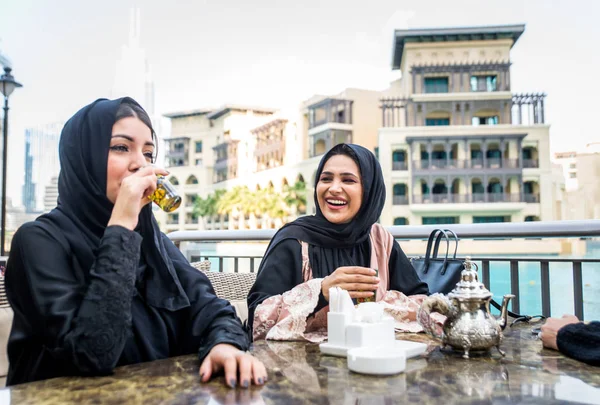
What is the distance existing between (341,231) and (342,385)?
2.89 ft

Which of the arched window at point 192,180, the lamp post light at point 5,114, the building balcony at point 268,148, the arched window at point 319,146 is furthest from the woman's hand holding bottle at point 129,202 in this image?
the arched window at point 192,180

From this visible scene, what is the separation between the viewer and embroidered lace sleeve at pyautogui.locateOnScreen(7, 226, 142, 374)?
3.01ft

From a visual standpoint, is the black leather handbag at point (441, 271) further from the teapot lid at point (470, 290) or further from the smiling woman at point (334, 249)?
the teapot lid at point (470, 290)

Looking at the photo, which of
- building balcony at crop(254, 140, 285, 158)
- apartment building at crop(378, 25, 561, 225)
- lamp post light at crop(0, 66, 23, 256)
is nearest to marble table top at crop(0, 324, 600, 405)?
lamp post light at crop(0, 66, 23, 256)

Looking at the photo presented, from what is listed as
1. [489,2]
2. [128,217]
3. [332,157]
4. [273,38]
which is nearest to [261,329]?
[128,217]

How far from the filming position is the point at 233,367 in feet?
2.86

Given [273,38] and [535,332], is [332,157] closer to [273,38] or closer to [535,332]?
[535,332]

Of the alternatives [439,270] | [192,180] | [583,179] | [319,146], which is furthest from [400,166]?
[439,270]

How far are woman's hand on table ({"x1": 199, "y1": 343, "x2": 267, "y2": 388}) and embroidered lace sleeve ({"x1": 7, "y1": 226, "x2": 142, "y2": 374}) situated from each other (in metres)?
0.17

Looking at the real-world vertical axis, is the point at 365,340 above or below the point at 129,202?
below

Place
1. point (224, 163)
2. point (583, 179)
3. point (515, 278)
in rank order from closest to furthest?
point (515, 278)
point (224, 163)
point (583, 179)

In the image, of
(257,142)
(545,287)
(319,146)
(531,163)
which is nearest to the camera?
(545,287)

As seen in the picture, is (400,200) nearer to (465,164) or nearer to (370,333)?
Answer: (465,164)

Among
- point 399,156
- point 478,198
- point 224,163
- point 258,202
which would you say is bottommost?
point 478,198
